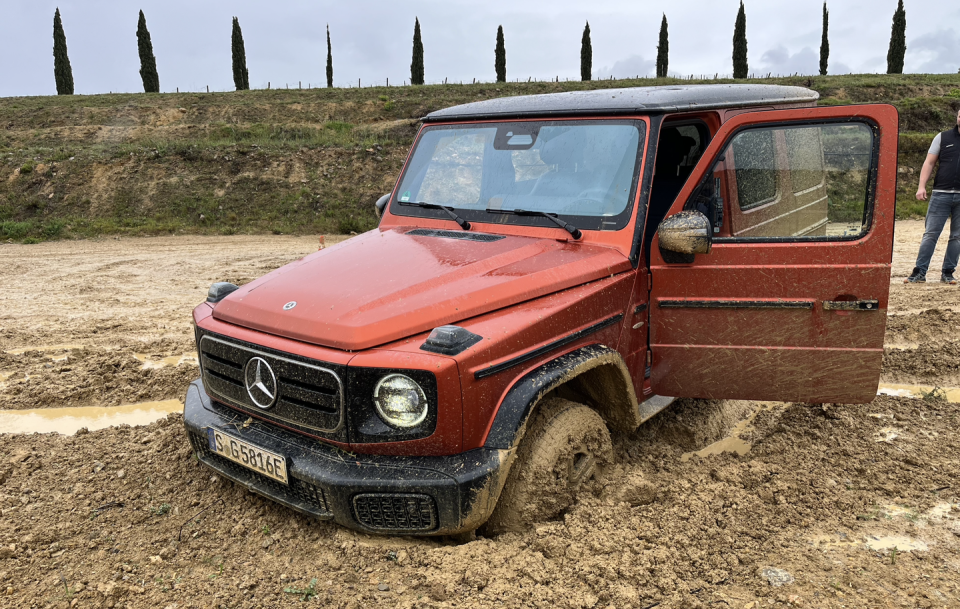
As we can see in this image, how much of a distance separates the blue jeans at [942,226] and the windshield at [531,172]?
21.3 feet

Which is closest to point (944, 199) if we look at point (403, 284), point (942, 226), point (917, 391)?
point (942, 226)

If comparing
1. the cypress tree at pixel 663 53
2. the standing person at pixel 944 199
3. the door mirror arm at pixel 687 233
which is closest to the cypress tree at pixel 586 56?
the cypress tree at pixel 663 53

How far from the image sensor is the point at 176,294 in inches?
344

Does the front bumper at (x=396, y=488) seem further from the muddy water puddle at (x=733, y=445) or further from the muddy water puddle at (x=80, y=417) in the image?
the muddy water puddle at (x=80, y=417)

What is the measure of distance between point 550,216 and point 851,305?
1.50 m

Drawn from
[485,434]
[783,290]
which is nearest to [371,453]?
[485,434]

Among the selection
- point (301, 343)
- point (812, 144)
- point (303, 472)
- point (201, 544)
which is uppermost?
point (812, 144)

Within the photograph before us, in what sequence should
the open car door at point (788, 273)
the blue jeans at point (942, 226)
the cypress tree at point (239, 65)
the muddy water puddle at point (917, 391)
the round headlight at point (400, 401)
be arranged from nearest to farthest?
the round headlight at point (400, 401) → the open car door at point (788, 273) → the muddy water puddle at point (917, 391) → the blue jeans at point (942, 226) → the cypress tree at point (239, 65)

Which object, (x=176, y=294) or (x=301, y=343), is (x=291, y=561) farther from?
(x=176, y=294)

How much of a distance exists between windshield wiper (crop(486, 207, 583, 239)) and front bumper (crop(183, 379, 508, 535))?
4.24ft

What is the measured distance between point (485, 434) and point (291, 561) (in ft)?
3.20

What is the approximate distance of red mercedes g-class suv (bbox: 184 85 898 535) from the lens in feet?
8.63

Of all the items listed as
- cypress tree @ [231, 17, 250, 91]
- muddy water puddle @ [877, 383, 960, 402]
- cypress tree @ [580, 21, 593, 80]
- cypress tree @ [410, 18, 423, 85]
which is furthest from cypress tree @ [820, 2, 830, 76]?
muddy water puddle @ [877, 383, 960, 402]

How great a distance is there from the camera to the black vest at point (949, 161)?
26.3 ft
